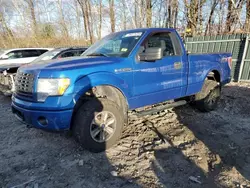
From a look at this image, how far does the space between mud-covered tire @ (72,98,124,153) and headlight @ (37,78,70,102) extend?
444mm

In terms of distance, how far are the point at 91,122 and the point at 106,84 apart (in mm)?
632

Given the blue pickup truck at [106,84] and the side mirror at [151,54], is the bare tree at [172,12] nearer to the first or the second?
the blue pickup truck at [106,84]

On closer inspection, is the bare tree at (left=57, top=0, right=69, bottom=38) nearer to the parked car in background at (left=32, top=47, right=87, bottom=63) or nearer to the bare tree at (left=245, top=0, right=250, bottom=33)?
the parked car in background at (left=32, top=47, right=87, bottom=63)

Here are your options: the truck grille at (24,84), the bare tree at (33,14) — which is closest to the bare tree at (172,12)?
the truck grille at (24,84)

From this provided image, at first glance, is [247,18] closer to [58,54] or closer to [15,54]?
[58,54]

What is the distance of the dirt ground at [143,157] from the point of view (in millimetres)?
2617

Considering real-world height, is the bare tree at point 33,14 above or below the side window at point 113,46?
above

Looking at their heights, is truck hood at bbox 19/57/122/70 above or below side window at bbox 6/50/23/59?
above

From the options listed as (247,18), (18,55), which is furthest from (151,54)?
(247,18)

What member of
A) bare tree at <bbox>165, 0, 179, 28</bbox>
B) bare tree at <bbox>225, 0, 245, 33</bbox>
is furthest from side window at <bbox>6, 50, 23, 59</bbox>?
bare tree at <bbox>225, 0, 245, 33</bbox>

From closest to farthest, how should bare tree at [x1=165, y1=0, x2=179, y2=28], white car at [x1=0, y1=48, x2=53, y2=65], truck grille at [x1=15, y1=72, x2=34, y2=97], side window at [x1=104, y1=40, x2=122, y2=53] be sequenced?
truck grille at [x1=15, y1=72, x2=34, y2=97] → side window at [x1=104, y1=40, x2=122, y2=53] → white car at [x1=0, y1=48, x2=53, y2=65] → bare tree at [x1=165, y1=0, x2=179, y2=28]

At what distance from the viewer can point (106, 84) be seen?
3141 mm

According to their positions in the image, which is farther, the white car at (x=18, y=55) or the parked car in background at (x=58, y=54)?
the white car at (x=18, y=55)

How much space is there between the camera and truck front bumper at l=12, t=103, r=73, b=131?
2801mm
